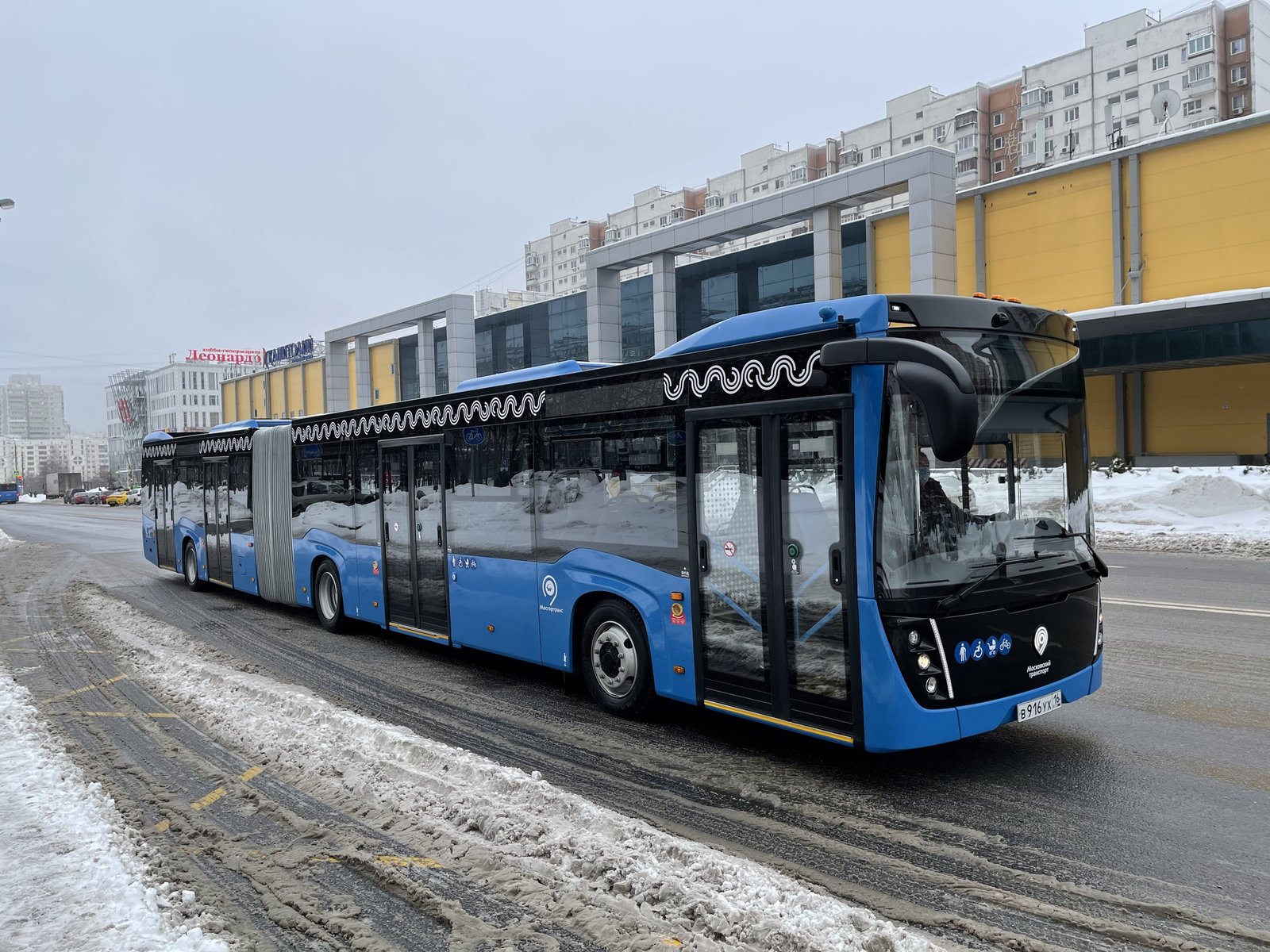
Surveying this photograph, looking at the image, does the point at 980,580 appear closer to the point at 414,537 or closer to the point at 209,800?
the point at 209,800

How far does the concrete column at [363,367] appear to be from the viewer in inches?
1623

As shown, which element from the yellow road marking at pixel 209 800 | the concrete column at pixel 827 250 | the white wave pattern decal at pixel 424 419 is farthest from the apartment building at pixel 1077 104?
the yellow road marking at pixel 209 800

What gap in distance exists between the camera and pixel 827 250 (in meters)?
23.0

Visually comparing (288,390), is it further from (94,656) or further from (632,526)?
(632,526)

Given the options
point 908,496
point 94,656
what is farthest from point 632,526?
point 94,656

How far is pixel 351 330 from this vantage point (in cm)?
4022

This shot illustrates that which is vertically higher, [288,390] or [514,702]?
[288,390]

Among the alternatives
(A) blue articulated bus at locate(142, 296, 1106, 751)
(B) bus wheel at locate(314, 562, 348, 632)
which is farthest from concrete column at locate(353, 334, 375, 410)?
(A) blue articulated bus at locate(142, 296, 1106, 751)

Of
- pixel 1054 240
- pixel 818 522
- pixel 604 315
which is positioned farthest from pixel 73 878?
pixel 1054 240

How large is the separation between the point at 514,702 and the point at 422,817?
2556 mm

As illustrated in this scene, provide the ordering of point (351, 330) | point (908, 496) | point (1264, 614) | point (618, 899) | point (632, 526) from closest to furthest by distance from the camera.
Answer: point (618, 899) → point (908, 496) → point (632, 526) → point (1264, 614) → point (351, 330)

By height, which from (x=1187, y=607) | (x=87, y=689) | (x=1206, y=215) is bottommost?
(x=87, y=689)

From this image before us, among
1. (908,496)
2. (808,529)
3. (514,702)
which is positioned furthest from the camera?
(514,702)

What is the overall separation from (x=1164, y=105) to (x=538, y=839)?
38544 millimetres
